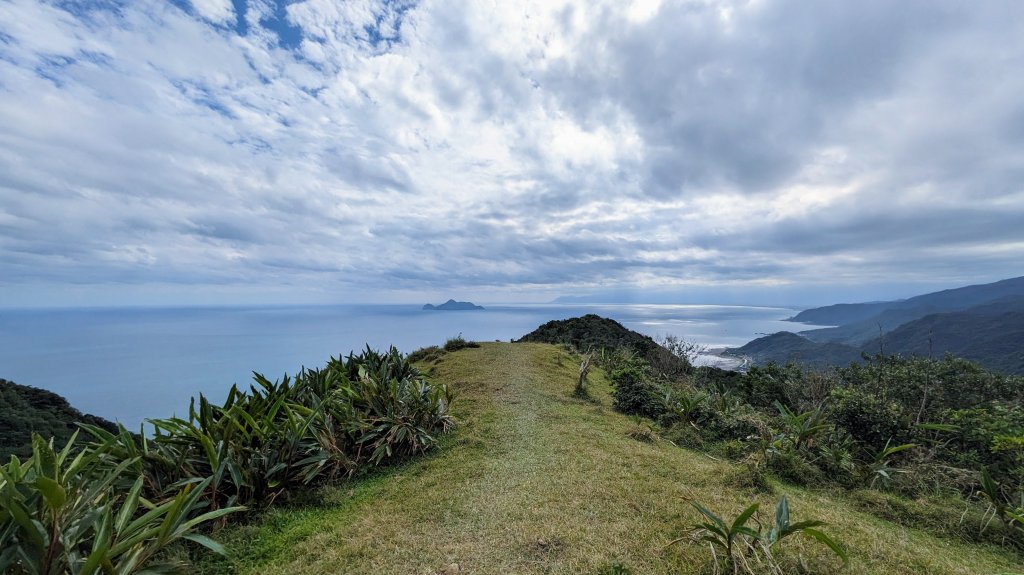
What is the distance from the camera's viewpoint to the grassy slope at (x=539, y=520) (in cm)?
290

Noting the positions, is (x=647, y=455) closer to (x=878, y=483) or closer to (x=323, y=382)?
(x=878, y=483)

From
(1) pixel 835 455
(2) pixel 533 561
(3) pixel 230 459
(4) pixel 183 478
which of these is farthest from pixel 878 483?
(4) pixel 183 478

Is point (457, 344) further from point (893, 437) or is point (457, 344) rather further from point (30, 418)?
point (30, 418)

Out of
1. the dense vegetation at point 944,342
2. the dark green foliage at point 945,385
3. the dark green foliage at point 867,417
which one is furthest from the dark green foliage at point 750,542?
the dense vegetation at point 944,342

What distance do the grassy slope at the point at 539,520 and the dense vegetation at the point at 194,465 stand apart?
399 mm

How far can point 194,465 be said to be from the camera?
12.3ft

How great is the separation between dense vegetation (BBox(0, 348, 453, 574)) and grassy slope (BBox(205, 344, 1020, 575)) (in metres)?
0.40

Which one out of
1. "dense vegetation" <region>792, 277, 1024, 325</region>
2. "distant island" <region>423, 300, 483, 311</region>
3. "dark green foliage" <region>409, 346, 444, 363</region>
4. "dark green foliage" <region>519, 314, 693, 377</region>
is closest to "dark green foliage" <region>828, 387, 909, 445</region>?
"dark green foliage" <region>519, 314, 693, 377</region>

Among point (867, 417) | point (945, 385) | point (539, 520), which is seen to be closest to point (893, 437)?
point (867, 417)

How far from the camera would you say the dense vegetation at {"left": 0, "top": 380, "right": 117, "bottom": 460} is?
12.0 metres

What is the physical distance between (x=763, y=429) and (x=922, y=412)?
2969 mm

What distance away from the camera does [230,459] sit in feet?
12.2

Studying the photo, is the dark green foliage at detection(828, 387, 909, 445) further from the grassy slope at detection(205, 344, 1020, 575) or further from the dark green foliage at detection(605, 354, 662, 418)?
the dark green foliage at detection(605, 354, 662, 418)

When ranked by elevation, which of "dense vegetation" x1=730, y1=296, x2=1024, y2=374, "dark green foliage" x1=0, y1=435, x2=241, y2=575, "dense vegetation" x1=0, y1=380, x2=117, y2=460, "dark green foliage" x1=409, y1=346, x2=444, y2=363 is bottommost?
"dense vegetation" x1=0, y1=380, x2=117, y2=460
